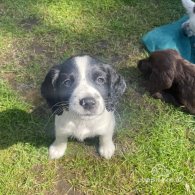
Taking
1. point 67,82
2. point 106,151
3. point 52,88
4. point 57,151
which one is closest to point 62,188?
point 57,151

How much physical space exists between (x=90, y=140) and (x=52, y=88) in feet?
3.43

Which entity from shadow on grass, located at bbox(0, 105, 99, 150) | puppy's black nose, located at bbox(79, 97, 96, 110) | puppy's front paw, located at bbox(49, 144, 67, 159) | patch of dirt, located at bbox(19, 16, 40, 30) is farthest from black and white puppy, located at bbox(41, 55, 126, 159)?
patch of dirt, located at bbox(19, 16, 40, 30)

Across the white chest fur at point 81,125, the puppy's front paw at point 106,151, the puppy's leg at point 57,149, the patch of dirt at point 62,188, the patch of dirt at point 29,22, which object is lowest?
the patch of dirt at point 62,188

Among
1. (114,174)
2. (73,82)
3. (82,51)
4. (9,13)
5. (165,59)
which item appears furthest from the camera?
(9,13)

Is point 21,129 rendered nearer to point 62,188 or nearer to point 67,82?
point 62,188

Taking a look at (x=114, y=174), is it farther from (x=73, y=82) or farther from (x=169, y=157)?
(x=73, y=82)

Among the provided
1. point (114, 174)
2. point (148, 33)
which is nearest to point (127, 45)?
point (148, 33)

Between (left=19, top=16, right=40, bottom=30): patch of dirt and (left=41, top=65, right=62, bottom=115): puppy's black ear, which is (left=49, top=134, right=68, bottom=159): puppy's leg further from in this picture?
(left=19, top=16, right=40, bottom=30): patch of dirt

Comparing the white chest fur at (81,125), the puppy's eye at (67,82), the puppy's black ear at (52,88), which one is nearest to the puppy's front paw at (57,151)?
the white chest fur at (81,125)

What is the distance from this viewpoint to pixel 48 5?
231 inches

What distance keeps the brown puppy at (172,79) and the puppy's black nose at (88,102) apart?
1.52m

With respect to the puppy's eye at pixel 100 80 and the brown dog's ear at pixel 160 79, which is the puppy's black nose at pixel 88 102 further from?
the brown dog's ear at pixel 160 79

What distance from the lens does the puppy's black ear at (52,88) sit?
3.45 metres

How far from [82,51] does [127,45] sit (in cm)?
62
